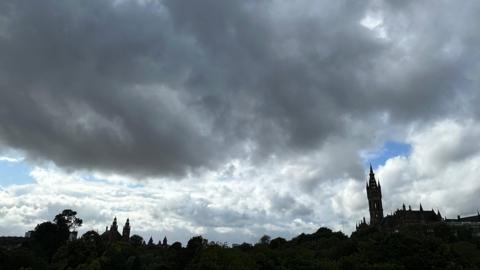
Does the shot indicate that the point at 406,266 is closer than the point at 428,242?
Yes

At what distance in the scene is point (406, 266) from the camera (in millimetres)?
54438

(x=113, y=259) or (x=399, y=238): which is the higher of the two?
(x=399, y=238)

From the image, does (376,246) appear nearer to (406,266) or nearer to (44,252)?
(406,266)

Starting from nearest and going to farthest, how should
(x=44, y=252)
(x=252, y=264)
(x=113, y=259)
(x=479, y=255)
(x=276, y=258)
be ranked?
(x=252, y=264)
(x=276, y=258)
(x=113, y=259)
(x=479, y=255)
(x=44, y=252)

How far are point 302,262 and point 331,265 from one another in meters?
4.89

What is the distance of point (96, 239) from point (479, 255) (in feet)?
211

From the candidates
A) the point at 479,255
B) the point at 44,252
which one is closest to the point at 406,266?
the point at 479,255

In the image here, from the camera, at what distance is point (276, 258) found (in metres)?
58.2

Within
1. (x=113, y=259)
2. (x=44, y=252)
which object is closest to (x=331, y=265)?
(x=113, y=259)

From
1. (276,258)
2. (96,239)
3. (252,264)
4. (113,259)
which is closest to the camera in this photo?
(252,264)

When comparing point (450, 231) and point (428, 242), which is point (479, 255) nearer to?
point (428, 242)

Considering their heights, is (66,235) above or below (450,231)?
below

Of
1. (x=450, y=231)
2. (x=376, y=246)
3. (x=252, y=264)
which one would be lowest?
(x=252, y=264)

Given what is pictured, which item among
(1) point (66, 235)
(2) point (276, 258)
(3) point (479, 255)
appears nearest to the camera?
(2) point (276, 258)
